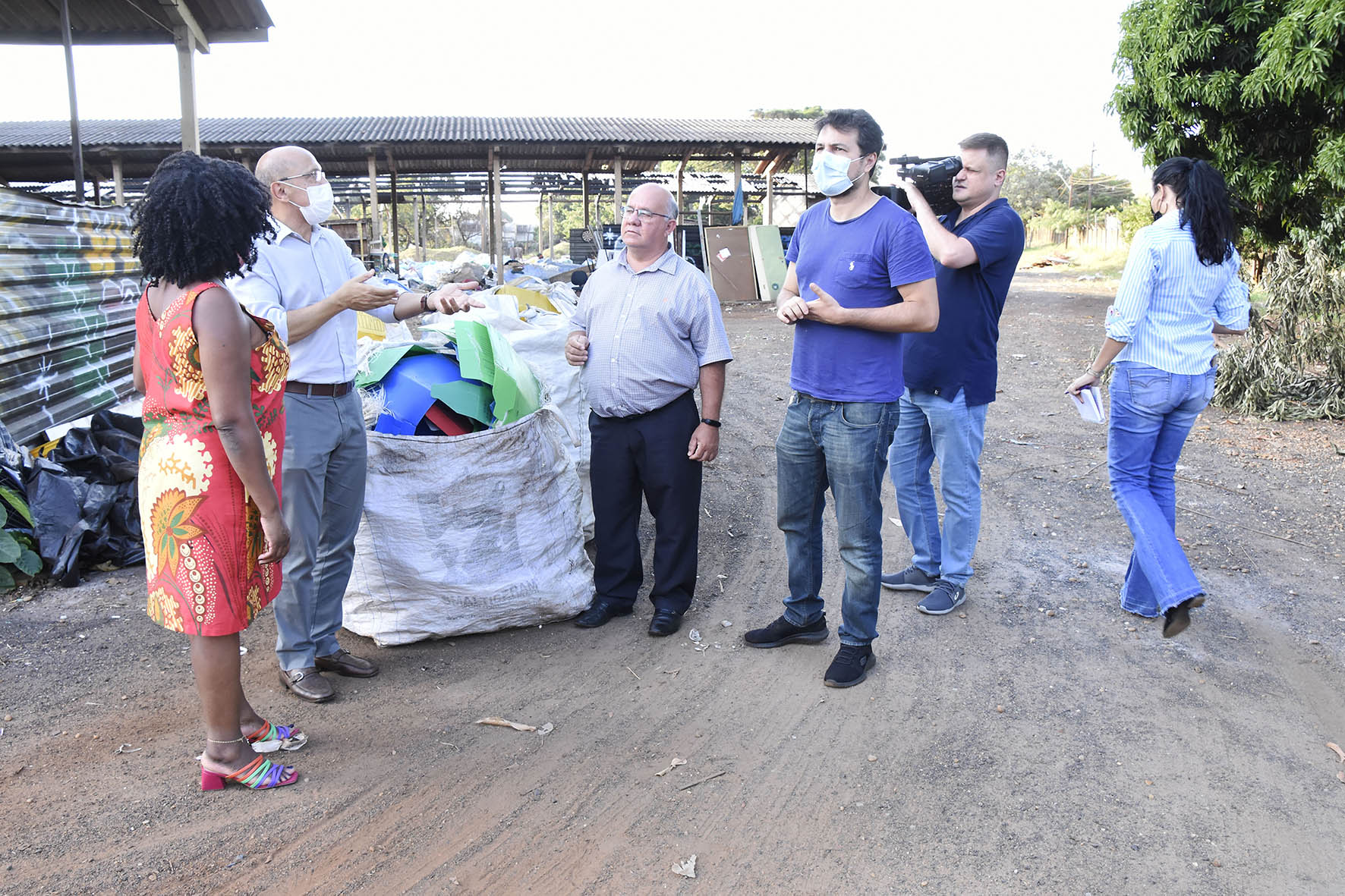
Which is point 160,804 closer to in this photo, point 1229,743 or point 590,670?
point 590,670

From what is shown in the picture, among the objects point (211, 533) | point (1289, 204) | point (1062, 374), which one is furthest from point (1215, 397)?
point (211, 533)

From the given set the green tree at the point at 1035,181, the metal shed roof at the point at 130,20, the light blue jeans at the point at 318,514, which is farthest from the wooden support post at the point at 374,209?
the green tree at the point at 1035,181

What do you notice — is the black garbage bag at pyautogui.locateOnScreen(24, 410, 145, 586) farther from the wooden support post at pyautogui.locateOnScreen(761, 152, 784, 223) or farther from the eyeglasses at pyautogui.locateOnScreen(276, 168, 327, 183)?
the wooden support post at pyautogui.locateOnScreen(761, 152, 784, 223)

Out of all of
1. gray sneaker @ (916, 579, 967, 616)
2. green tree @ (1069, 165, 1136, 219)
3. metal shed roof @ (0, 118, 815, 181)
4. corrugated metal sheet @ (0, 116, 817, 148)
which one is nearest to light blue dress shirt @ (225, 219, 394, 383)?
gray sneaker @ (916, 579, 967, 616)

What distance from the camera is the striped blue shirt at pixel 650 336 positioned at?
3582 mm

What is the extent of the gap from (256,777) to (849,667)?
1951 millimetres

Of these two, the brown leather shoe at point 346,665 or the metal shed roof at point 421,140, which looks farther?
the metal shed roof at point 421,140

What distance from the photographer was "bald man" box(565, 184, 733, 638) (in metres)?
3.59

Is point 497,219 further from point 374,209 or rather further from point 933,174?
point 933,174

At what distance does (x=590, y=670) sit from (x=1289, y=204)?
411 inches

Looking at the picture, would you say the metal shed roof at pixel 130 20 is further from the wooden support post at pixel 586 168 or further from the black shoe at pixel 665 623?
the wooden support post at pixel 586 168

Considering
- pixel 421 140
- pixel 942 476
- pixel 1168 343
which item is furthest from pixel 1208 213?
pixel 421 140

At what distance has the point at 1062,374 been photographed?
909 centimetres

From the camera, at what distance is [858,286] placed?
3111mm
